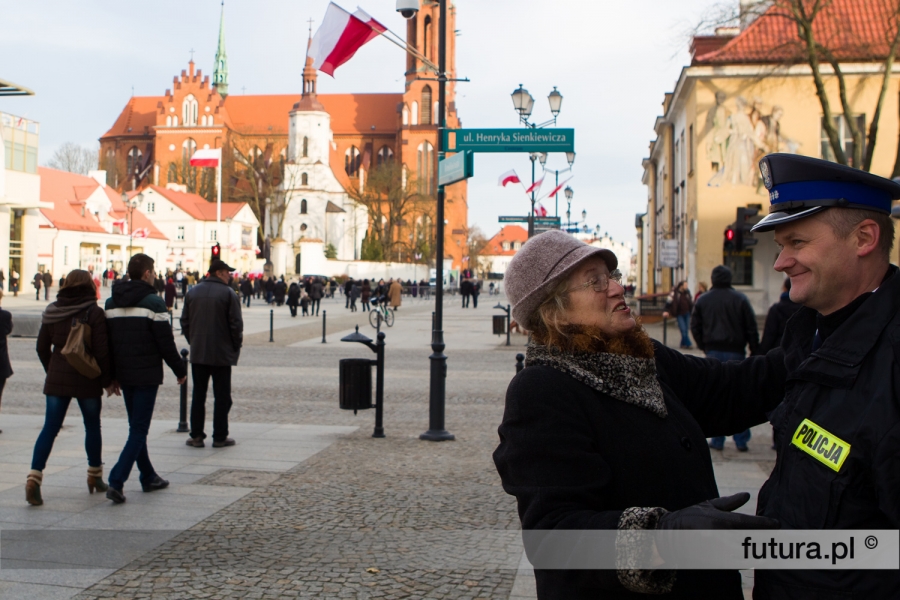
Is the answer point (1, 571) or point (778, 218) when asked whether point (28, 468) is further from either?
point (778, 218)

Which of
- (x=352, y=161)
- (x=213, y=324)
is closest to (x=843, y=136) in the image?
(x=213, y=324)

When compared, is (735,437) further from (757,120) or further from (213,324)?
(757,120)

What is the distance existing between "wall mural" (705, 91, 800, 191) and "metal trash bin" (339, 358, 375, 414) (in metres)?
20.1

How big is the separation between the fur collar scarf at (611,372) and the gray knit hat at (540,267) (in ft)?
0.53

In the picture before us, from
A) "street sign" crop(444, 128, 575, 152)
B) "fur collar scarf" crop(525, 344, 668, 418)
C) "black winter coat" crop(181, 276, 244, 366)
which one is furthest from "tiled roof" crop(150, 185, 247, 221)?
"fur collar scarf" crop(525, 344, 668, 418)

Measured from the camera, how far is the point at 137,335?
692 centimetres

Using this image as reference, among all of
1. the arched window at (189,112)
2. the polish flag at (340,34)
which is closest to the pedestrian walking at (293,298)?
the polish flag at (340,34)

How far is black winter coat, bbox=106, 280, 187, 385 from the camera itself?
6.85 metres

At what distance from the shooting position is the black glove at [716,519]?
5.89 feet

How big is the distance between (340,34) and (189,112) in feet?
350

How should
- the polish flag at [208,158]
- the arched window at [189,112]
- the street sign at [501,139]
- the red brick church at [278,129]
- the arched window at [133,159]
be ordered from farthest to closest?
1. the arched window at [133,159]
2. the arched window at [189,112]
3. the red brick church at [278,129]
4. the polish flag at [208,158]
5. the street sign at [501,139]

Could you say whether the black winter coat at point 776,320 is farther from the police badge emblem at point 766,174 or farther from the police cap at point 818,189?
the police cap at point 818,189

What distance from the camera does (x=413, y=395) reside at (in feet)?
44.7

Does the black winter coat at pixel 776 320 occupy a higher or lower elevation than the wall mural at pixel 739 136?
lower
